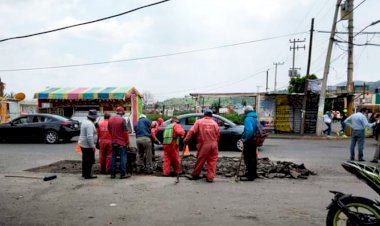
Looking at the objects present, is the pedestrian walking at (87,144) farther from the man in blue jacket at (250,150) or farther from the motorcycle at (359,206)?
the motorcycle at (359,206)

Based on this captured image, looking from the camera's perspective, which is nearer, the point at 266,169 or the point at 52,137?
Answer: the point at 266,169

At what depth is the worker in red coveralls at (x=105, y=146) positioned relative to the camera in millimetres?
9766

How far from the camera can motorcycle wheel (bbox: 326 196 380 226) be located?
15.0 ft

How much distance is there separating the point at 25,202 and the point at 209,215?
11.4 feet

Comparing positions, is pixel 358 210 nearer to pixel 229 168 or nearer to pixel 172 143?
pixel 172 143

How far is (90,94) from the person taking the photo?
27.7 metres

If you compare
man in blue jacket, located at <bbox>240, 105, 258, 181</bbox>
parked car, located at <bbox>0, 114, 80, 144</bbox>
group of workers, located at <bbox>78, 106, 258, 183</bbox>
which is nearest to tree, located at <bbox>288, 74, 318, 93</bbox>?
parked car, located at <bbox>0, 114, 80, 144</bbox>

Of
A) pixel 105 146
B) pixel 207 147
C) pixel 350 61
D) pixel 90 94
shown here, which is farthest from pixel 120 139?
pixel 350 61

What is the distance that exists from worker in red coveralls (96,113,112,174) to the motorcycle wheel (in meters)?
6.27

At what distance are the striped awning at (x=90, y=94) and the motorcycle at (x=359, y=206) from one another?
23230 millimetres

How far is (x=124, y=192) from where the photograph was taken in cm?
782

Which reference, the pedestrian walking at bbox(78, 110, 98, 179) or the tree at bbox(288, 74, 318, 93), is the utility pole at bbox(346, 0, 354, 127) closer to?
the tree at bbox(288, 74, 318, 93)

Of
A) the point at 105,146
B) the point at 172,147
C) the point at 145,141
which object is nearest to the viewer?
the point at 172,147

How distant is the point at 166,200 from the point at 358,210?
354cm
